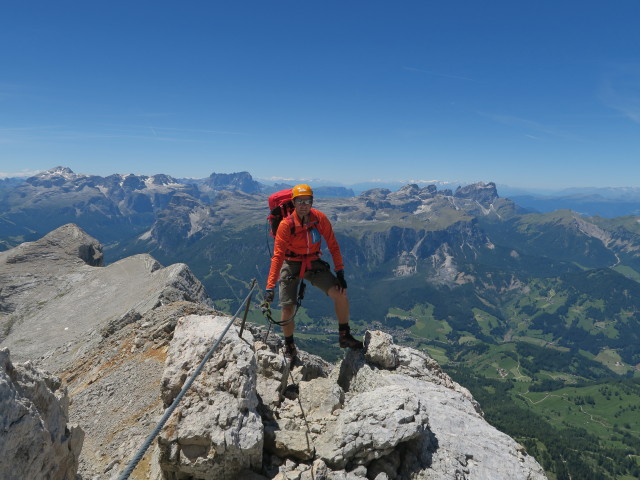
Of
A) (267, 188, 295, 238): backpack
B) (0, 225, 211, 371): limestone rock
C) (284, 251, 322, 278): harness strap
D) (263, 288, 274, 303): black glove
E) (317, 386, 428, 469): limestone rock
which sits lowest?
(0, 225, 211, 371): limestone rock

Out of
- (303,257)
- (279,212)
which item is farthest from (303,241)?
(279,212)

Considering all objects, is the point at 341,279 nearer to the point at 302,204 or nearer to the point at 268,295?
the point at 268,295

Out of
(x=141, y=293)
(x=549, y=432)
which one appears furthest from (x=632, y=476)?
(x=141, y=293)

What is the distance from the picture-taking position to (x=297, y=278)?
14.2 metres

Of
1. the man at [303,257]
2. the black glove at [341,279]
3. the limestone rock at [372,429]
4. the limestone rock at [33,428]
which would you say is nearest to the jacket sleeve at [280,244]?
the man at [303,257]

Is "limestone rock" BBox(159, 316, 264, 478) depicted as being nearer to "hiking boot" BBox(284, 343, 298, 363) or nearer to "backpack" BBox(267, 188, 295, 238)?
"backpack" BBox(267, 188, 295, 238)

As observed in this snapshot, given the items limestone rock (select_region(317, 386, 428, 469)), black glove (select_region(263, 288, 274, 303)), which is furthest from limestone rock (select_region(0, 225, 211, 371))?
limestone rock (select_region(317, 386, 428, 469))

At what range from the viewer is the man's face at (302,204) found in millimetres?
12930

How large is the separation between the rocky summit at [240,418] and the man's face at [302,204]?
474cm

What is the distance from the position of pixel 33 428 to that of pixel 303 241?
908 cm

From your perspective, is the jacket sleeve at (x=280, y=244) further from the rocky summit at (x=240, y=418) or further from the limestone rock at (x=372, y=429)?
the limestone rock at (x=372, y=429)

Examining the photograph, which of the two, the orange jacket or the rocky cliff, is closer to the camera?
the rocky cliff

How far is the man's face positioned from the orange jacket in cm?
26

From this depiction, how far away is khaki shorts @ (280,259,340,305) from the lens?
14102 millimetres
